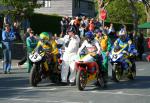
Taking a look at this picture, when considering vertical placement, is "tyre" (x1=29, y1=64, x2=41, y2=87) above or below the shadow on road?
above

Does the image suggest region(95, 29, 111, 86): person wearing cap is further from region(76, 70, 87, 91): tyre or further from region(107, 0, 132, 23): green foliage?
region(107, 0, 132, 23): green foliage

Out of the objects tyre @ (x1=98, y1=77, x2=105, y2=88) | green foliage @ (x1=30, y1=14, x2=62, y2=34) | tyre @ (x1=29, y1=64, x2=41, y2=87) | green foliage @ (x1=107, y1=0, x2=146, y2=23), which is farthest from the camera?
green foliage @ (x1=107, y1=0, x2=146, y2=23)

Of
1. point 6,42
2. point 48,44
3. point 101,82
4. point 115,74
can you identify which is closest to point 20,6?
point 6,42

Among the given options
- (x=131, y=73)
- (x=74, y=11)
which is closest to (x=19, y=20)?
(x=131, y=73)

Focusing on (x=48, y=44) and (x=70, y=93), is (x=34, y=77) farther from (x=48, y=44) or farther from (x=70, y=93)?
(x=70, y=93)

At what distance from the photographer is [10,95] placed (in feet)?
45.8

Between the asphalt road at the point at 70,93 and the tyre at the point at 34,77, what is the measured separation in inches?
7.4

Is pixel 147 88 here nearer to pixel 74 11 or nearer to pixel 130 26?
pixel 130 26

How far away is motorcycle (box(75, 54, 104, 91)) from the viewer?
48.2ft

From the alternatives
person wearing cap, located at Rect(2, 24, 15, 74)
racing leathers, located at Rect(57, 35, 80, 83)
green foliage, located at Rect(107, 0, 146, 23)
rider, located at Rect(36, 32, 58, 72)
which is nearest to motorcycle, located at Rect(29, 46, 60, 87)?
rider, located at Rect(36, 32, 58, 72)

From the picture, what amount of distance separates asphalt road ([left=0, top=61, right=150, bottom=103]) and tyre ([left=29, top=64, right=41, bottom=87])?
0.62 feet

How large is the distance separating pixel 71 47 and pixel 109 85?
177 cm

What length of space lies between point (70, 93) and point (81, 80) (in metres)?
0.59

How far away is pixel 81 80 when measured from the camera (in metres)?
14.8
